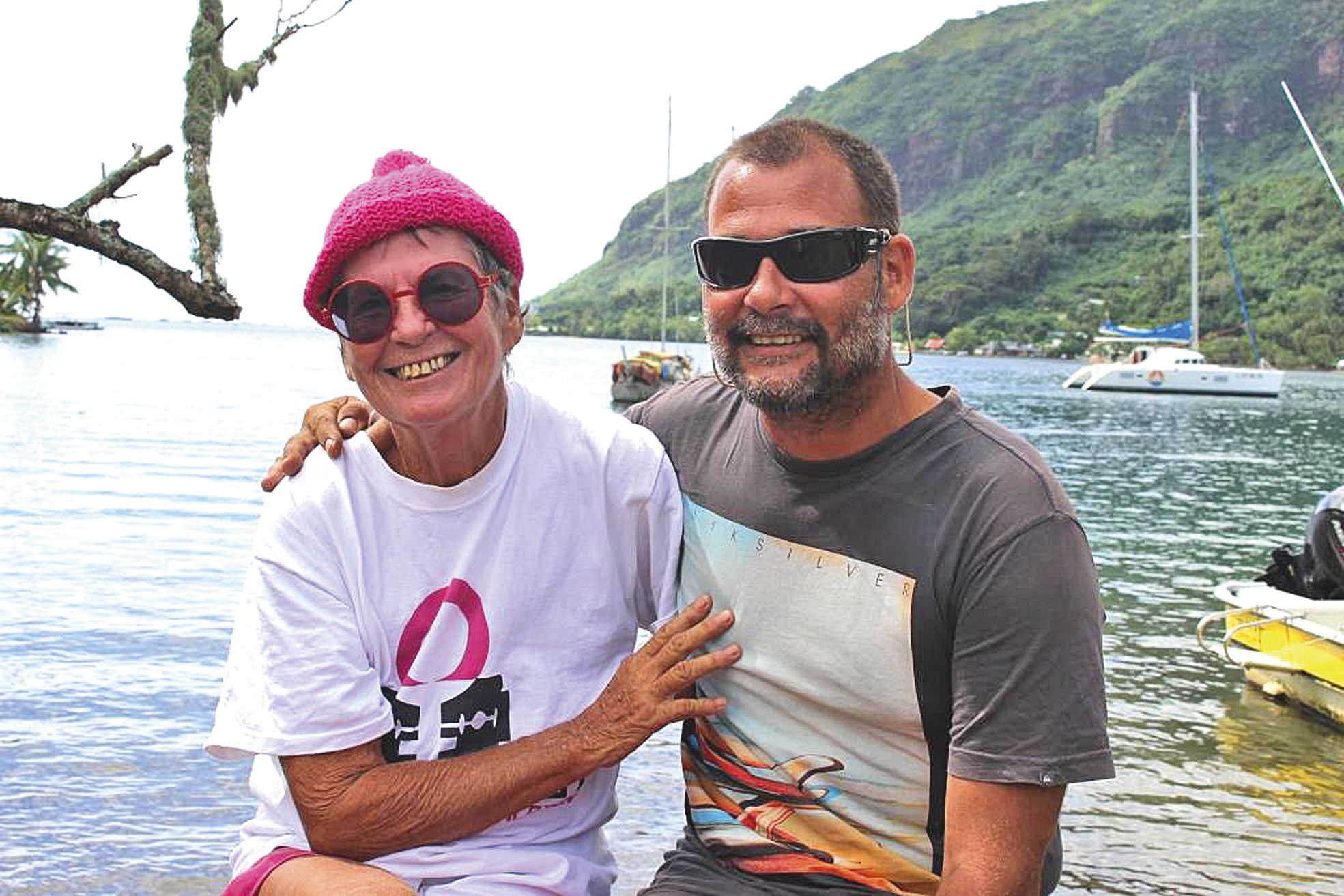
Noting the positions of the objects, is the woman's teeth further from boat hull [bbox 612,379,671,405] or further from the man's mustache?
boat hull [bbox 612,379,671,405]

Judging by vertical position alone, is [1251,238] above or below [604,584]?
above

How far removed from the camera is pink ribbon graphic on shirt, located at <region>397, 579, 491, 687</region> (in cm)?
284

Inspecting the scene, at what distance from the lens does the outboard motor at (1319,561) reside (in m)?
9.38

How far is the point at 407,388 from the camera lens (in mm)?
2852

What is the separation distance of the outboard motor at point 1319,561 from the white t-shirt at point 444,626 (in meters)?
7.87

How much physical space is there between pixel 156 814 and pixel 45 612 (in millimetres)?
6147

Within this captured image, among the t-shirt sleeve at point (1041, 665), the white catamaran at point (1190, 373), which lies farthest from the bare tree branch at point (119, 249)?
the white catamaran at point (1190, 373)

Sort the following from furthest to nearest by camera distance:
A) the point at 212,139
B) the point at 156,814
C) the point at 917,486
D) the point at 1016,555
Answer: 1. the point at 156,814
2. the point at 212,139
3. the point at 917,486
4. the point at 1016,555

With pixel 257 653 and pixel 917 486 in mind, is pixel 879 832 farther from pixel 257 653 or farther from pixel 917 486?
pixel 257 653

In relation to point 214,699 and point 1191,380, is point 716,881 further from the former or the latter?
point 1191,380

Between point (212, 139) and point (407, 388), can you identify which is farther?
point (212, 139)

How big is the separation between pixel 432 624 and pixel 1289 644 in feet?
29.9

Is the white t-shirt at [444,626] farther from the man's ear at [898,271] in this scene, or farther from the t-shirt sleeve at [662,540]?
the man's ear at [898,271]

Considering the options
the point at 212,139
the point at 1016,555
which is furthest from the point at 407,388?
the point at 212,139
